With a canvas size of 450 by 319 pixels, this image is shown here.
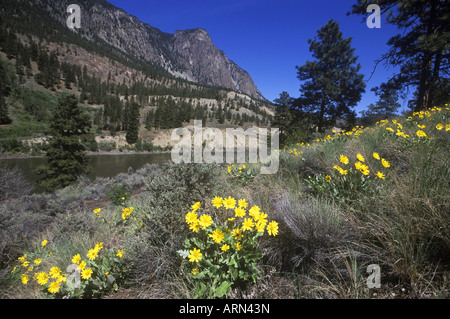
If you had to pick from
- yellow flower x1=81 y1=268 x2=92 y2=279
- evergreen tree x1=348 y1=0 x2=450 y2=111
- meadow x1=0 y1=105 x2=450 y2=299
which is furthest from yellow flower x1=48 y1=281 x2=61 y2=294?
evergreen tree x1=348 y1=0 x2=450 y2=111

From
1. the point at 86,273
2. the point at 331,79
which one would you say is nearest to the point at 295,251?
the point at 86,273

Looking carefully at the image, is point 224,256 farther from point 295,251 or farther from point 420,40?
point 420,40

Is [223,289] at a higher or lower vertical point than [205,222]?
lower

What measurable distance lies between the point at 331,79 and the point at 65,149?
22.1m

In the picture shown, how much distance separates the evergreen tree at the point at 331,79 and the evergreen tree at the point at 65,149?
19.5 metres

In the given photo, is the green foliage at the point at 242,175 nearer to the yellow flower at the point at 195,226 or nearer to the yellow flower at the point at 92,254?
the yellow flower at the point at 195,226

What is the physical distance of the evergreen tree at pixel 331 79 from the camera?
41.4 ft

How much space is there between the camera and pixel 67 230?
4086 mm

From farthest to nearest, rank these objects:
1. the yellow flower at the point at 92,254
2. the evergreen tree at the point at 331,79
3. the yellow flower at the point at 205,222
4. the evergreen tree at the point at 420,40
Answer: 1. the evergreen tree at the point at 331,79
2. the evergreen tree at the point at 420,40
3. the yellow flower at the point at 92,254
4. the yellow flower at the point at 205,222

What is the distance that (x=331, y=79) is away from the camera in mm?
12883

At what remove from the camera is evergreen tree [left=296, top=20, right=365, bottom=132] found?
41.4 ft

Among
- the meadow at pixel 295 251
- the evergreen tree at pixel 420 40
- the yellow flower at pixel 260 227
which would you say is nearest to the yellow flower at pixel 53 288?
the meadow at pixel 295 251
